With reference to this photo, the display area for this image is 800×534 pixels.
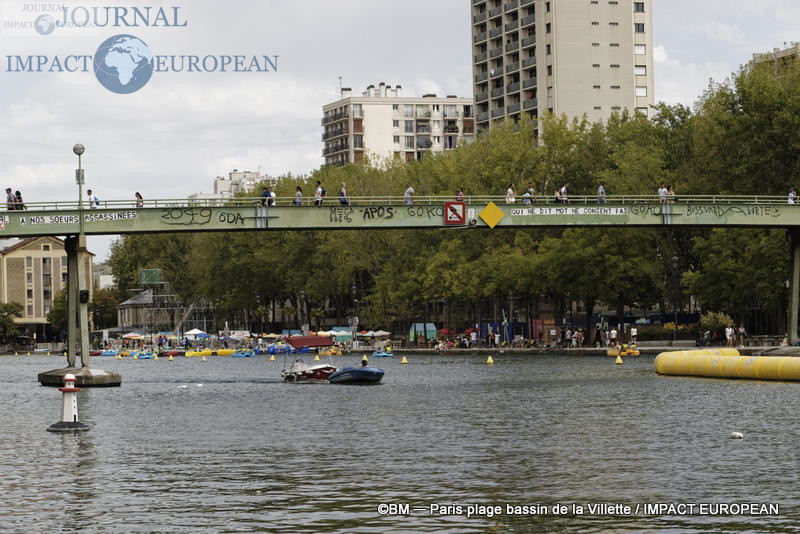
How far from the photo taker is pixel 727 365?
59625 mm

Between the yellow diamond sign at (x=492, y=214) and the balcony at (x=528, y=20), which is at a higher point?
the balcony at (x=528, y=20)

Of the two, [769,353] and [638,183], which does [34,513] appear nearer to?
[769,353]

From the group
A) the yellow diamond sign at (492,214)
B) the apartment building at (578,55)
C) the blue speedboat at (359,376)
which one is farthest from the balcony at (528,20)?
the blue speedboat at (359,376)

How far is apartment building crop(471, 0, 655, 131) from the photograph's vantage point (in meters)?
158

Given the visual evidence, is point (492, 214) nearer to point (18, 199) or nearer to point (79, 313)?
point (79, 313)

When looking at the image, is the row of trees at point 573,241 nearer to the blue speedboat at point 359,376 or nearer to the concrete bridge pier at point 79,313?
the blue speedboat at point 359,376

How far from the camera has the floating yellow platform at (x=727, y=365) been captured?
56469mm

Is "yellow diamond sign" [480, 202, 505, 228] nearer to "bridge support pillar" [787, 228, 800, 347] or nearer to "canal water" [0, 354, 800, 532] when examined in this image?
"canal water" [0, 354, 800, 532]

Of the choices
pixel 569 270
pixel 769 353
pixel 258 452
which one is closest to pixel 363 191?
pixel 569 270

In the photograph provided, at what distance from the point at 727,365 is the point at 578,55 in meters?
105

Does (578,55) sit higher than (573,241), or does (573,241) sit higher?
(578,55)

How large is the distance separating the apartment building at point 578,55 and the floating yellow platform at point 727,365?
9574 cm

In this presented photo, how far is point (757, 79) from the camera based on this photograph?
288ft

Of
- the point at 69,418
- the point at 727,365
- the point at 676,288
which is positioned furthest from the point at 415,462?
the point at 676,288
